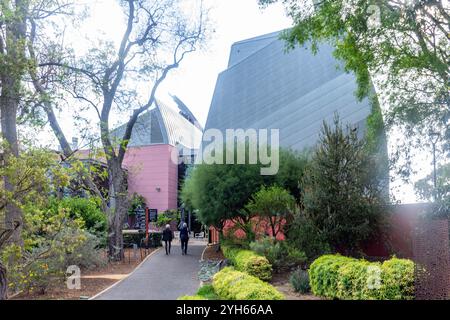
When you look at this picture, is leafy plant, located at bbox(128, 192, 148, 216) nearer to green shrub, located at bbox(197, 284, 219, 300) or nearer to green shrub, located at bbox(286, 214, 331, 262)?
green shrub, located at bbox(286, 214, 331, 262)

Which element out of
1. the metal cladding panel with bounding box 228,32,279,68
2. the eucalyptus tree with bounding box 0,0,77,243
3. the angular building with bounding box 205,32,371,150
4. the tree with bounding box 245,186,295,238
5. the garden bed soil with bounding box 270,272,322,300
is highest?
the metal cladding panel with bounding box 228,32,279,68

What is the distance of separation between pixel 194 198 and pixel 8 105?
361 inches

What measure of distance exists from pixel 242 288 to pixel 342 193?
550 cm

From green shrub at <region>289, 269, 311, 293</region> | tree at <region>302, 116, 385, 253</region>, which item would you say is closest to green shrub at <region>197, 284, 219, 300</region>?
green shrub at <region>289, 269, 311, 293</region>

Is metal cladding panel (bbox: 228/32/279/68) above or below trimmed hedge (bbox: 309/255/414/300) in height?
Answer: above

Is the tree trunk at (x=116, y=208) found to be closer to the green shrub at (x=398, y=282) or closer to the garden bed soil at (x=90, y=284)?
the garden bed soil at (x=90, y=284)

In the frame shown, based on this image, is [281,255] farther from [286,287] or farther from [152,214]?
[152,214]

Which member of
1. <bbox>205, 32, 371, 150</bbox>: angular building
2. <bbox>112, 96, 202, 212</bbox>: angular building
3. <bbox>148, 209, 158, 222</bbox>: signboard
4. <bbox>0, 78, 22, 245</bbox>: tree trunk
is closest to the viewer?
<bbox>0, 78, 22, 245</bbox>: tree trunk

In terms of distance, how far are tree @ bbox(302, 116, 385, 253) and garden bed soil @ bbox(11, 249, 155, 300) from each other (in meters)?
5.47

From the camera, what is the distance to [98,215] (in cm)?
1730

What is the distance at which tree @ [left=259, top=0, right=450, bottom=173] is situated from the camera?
8.91m

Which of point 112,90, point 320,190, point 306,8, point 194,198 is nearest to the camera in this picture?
point 306,8
